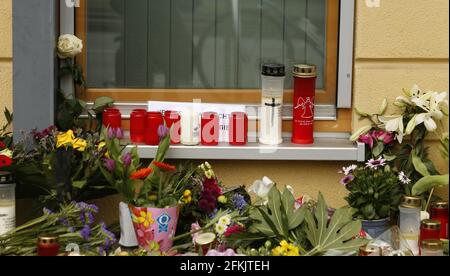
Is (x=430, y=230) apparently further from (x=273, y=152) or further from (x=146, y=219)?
(x=146, y=219)

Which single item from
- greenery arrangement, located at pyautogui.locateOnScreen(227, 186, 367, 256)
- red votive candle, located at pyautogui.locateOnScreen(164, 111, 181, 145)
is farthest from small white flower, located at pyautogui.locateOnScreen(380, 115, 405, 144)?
red votive candle, located at pyautogui.locateOnScreen(164, 111, 181, 145)

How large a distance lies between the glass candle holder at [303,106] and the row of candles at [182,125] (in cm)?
20

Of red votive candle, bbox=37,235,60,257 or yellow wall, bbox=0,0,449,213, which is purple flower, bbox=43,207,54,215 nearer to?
red votive candle, bbox=37,235,60,257

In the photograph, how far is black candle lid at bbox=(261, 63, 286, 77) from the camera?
156 inches

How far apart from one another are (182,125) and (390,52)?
2.80ft

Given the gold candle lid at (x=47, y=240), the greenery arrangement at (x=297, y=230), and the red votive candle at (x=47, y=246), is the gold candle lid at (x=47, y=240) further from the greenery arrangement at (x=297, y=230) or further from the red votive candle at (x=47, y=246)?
the greenery arrangement at (x=297, y=230)

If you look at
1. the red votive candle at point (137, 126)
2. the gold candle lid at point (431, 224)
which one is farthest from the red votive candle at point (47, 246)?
→ the gold candle lid at point (431, 224)

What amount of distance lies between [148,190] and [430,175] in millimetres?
1079

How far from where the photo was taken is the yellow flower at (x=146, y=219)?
136 inches

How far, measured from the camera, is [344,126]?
4055 millimetres

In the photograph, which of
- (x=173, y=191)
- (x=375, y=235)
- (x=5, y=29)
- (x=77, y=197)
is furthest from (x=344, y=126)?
(x=5, y=29)

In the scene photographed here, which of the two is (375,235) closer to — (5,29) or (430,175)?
(430,175)

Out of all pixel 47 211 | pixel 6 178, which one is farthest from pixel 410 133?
pixel 6 178

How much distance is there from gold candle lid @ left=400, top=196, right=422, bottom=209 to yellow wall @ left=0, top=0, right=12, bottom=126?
1555 millimetres
